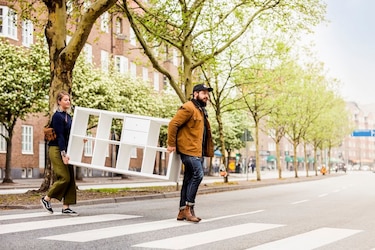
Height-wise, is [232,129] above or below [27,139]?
above

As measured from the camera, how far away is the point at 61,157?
10453 mm

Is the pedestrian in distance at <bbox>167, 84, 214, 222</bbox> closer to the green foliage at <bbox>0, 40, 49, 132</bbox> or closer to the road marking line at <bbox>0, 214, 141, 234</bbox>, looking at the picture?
the road marking line at <bbox>0, 214, 141, 234</bbox>

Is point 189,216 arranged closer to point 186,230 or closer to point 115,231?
point 186,230

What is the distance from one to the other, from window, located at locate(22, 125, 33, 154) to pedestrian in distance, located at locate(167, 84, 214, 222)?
31.3 meters

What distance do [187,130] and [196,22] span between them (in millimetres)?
15153

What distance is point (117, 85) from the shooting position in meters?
40.1

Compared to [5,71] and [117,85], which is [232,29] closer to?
[5,71]

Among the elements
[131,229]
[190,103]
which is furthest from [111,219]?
[190,103]

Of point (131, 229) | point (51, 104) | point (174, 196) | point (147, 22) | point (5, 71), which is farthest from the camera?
point (5, 71)

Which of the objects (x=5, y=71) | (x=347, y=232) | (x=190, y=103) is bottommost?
(x=347, y=232)

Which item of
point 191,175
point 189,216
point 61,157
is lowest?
point 189,216

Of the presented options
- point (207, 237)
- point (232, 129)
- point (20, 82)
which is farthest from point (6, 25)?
point (207, 237)

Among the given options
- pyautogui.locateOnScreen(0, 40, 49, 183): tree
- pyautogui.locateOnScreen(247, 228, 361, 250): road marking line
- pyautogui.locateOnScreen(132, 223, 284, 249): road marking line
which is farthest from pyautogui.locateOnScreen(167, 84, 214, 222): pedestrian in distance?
pyautogui.locateOnScreen(0, 40, 49, 183): tree

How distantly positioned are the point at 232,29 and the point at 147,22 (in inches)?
246
